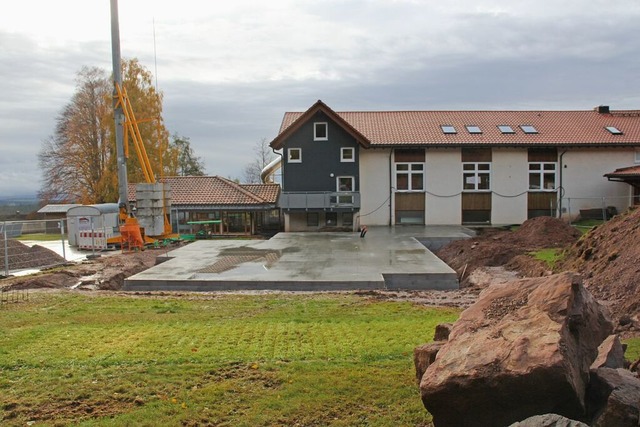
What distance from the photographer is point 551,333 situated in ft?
15.2

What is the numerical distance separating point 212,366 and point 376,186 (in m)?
27.4

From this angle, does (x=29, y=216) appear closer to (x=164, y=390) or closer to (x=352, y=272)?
(x=352, y=272)

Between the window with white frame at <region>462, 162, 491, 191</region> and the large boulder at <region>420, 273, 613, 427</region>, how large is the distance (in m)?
29.1

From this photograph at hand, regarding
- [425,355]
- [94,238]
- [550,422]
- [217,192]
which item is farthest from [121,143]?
[550,422]

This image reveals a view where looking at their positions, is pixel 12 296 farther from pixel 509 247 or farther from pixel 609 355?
pixel 509 247

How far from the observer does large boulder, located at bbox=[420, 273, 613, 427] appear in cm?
434

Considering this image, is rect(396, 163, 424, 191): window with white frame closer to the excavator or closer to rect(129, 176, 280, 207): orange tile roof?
rect(129, 176, 280, 207): orange tile roof

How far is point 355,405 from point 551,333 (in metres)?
2.15

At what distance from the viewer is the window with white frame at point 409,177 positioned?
33.6 meters

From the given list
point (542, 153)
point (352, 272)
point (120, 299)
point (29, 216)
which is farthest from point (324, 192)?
point (29, 216)

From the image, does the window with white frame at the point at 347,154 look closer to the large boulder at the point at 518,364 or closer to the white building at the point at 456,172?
the white building at the point at 456,172

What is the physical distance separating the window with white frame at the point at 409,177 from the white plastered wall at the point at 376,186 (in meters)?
0.75

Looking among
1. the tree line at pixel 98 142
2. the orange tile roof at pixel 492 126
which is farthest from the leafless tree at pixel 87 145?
the orange tile roof at pixel 492 126

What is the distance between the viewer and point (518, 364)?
4375 mm
